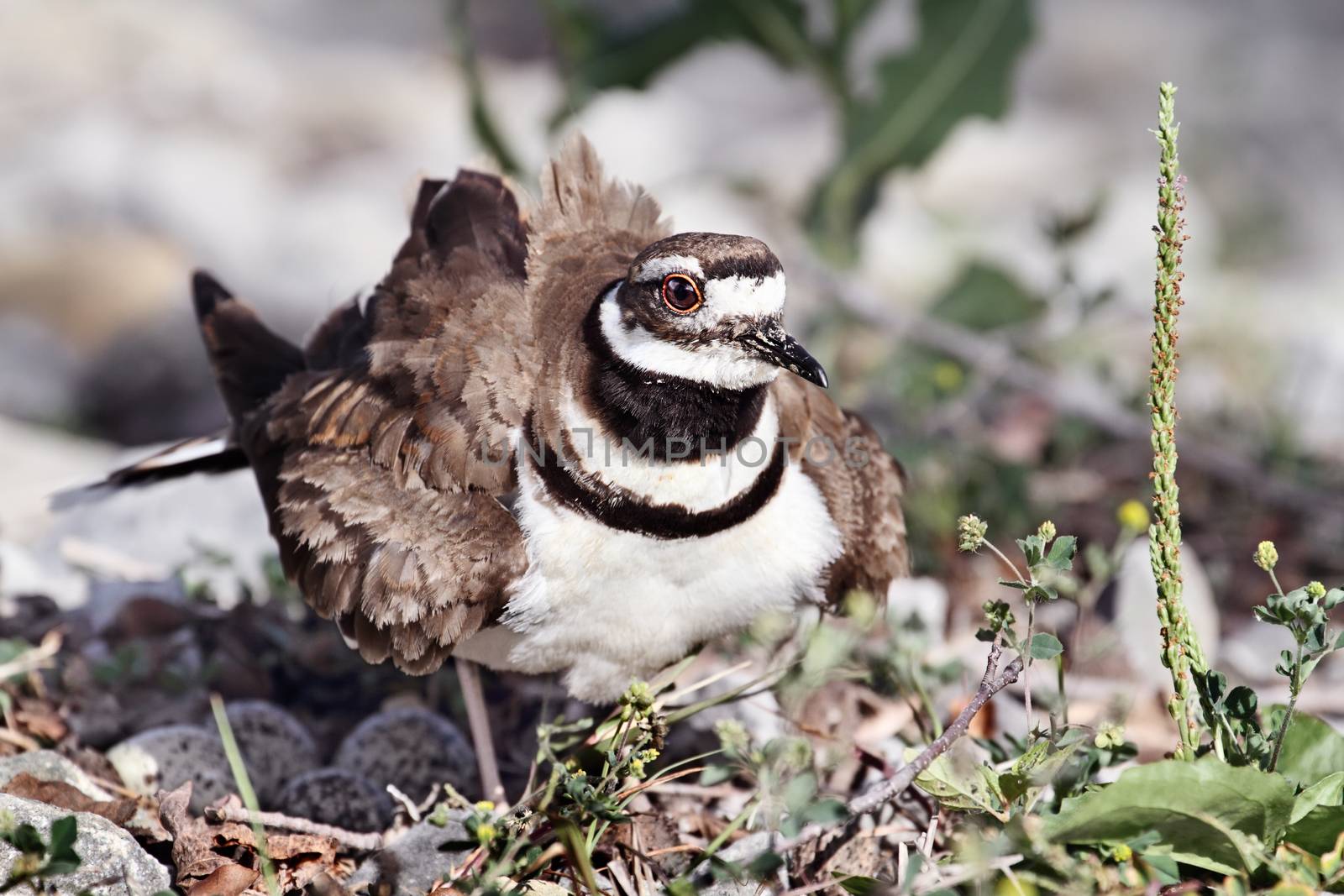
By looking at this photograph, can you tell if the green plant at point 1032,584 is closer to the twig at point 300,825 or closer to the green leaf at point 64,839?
the twig at point 300,825

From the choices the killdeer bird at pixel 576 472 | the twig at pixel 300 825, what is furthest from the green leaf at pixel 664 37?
the twig at pixel 300 825

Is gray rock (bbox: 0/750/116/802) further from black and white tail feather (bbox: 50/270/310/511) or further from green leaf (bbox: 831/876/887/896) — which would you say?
green leaf (bbox: 831/876/887/896)

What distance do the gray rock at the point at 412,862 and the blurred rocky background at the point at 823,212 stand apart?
177cm

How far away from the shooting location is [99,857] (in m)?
3.27

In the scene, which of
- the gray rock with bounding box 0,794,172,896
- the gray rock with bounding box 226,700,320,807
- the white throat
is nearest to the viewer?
the gray rock with bounding box 0,794,172,896

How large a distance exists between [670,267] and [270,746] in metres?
1.86

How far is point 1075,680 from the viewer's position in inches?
189

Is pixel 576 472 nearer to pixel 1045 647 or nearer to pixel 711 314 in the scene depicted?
pixel 711 314

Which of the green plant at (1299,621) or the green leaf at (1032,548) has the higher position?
the green leaf at (1032,548)

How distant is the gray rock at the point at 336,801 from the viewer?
378cm

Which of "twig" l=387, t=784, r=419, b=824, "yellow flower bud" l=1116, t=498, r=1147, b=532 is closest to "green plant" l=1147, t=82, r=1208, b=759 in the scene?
"yellow flower bud" l=1116, t=498, r=1147, b=532

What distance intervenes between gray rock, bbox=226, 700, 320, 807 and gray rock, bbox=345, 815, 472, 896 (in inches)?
25.9

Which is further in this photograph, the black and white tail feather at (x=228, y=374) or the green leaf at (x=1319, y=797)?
the black and white tail feather at (x=228, y=374)

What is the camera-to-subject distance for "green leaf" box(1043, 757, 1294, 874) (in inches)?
114
